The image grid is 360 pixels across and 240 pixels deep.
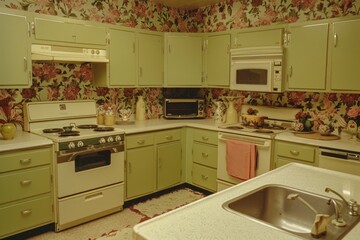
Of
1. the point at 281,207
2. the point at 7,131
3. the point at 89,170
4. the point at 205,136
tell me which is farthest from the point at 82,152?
the point at 281,207

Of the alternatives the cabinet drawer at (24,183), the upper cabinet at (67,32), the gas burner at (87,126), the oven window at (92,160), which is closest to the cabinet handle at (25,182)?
the cabinet drawer at (24,183)

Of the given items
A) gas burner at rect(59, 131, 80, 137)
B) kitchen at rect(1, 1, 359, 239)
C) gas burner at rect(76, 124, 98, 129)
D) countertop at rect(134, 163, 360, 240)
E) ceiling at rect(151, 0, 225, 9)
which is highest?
ceiling at rect(151, 0, 225, 9)

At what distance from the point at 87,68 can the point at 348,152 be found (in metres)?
2.89

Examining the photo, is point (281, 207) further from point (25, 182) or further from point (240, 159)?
point (25, 182)

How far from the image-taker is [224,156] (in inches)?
147

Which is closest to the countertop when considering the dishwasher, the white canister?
the dishwasher

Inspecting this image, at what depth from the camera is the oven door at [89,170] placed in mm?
2986

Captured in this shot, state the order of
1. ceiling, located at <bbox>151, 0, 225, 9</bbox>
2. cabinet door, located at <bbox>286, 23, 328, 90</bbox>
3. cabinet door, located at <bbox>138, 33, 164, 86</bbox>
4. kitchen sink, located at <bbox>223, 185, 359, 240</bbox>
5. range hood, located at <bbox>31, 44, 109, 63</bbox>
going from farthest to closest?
ceiling, located at <bbox>151, 0, 225, 9</bbox> → cabinet door, located at <bbox>138, 33, 164, 86</bbox> → cabinet door, located at <bbox>286, 23, 328, 90</bbox> → range hood, located at <bbox>31, 44, 109, 63</bbox> → kitchen sink, located at <bbox>223, 185, 359, 240</bbox>

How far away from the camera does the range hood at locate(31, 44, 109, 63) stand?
10.1 ft

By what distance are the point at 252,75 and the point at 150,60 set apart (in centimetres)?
128

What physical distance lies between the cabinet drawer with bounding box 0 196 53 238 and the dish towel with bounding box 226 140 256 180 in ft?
6.22

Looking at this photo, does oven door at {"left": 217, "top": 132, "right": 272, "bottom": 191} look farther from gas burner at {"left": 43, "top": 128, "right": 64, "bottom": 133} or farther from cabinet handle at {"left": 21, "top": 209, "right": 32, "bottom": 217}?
cabinet handle at {"left": 21, "top": 209, "right": 32, "bottom": 217}

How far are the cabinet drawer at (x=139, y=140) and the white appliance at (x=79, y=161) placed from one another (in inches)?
5.4

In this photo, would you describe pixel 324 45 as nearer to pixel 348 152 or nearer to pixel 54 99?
pixel 348 152
